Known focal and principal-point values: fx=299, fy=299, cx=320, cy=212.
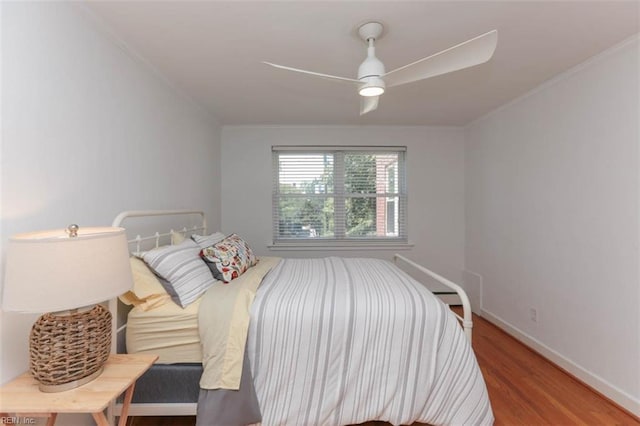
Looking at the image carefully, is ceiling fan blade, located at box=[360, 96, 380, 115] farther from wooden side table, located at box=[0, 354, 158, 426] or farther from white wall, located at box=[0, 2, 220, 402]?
wooden side table, located at box=[0, 354, 158, 426]

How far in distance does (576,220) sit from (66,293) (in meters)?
3.03

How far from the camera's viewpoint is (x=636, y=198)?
1.82 m

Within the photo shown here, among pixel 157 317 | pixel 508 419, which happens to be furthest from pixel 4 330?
pixel 508 419

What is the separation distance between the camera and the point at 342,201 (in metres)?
3.84

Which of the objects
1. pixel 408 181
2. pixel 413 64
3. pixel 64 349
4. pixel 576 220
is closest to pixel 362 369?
pixel 64 349

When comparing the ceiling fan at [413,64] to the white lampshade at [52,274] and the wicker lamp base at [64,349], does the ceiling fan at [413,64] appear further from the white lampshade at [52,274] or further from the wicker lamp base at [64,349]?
the wicker lamp base at [64,349]

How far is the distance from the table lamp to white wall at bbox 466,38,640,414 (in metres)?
2.80

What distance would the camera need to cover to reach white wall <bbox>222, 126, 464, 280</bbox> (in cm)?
374

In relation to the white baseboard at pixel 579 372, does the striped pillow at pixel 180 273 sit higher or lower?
higher

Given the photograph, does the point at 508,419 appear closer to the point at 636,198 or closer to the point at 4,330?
the point at 636,198

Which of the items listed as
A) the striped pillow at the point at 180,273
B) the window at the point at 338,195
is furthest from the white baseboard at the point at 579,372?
the striped pillow at the point at 180,273

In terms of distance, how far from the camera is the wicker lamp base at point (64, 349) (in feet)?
3.44

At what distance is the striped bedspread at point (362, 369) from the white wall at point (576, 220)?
1.21 m

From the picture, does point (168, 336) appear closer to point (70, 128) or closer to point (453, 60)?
point (70, 128)
